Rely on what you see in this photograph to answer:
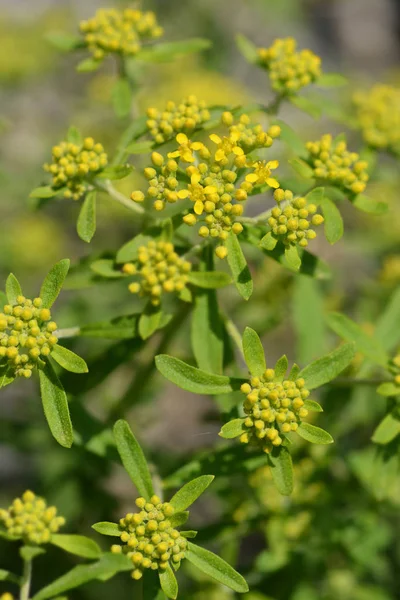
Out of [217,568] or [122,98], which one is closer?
[217,568]

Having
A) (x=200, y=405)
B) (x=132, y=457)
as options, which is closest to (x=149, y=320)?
(x=132, y=457)

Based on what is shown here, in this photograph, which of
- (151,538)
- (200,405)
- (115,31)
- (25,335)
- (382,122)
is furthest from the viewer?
(200,405)

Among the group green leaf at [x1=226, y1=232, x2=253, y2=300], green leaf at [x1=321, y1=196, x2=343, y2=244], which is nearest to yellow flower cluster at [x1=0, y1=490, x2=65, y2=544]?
green leaf at [x1=226, y1=232, x2=253, y2=300]

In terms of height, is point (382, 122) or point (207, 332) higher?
point (382, 122)

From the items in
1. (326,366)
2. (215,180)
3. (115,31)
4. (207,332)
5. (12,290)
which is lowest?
(207,332)

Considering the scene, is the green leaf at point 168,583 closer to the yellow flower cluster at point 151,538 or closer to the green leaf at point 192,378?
the yellow flower cluster at point 151,538

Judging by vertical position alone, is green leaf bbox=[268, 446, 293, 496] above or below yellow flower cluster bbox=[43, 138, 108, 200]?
below

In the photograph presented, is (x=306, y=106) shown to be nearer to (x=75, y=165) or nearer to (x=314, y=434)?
(x=75, y=165)

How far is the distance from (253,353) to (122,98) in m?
1.83

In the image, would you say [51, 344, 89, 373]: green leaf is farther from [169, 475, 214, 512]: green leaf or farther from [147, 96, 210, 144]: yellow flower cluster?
[147, 96, 210, 144]: yellow flower cluster

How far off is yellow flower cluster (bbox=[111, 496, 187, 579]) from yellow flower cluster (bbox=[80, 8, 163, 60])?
2.48 meters

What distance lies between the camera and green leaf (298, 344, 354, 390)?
9.63 feet

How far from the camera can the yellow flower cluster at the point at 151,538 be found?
8.98ft

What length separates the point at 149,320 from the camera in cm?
305
